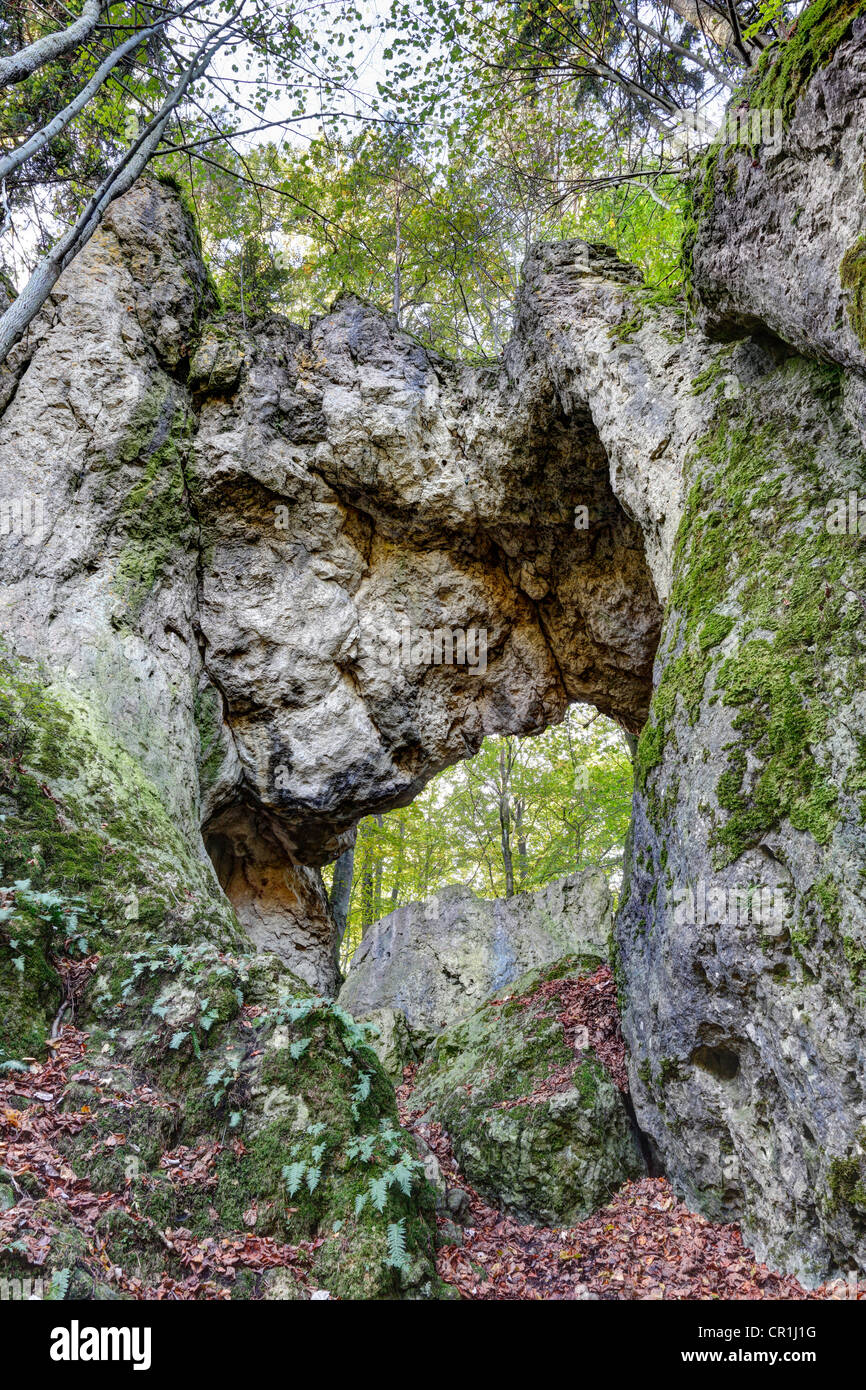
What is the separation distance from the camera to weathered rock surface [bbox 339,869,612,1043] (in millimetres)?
11086

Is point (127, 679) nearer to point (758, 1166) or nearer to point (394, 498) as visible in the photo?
point (394, 498)

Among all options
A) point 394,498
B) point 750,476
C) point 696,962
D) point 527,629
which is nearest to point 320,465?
point 394,498

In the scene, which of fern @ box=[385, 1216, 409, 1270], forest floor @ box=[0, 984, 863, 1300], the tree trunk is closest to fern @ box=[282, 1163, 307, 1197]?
forest floor @ box=[0, 984, 863, 1300]

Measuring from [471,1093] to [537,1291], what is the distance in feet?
6.58

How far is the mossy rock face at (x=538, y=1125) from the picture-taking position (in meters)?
5.27

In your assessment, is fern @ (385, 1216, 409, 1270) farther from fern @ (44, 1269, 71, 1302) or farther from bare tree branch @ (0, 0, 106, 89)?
bare tree branch @ (0, 0, 106, 89)

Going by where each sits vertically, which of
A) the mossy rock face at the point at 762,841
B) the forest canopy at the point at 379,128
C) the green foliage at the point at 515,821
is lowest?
the mossy rock face at the point at 762,841

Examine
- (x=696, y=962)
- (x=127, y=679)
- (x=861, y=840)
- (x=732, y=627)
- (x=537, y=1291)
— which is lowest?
(x=537, y=1291)

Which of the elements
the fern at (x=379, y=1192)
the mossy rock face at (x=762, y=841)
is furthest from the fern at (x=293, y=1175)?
the mossy rock face at (x=762, y=841)

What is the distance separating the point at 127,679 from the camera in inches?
291

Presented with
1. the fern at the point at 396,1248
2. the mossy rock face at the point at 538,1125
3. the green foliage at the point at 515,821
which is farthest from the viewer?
the green foliage at the point at 515,821

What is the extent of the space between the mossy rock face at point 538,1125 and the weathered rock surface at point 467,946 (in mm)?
4276

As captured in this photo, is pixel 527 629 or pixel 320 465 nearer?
pixel 320 465

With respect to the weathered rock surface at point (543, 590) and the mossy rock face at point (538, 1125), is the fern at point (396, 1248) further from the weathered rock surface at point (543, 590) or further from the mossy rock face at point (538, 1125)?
the weathered rock surface at point (543, 590)
